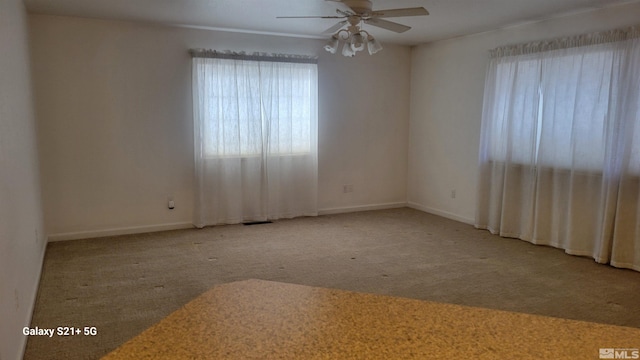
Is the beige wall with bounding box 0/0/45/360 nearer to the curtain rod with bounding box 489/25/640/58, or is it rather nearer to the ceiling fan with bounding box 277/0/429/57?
the ceiling fan with bounding box 277/0/429/57

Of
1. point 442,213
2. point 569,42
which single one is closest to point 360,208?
point 442,213

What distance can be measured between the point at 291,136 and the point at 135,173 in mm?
2000

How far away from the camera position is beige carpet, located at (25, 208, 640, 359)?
3135mm

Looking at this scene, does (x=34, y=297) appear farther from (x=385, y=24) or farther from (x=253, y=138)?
(x=385, y=24)

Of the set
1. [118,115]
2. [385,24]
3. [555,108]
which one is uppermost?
[385,24]

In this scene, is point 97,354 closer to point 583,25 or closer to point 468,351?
point 468,351

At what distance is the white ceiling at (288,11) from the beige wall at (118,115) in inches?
9.5

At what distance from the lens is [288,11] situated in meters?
4.48

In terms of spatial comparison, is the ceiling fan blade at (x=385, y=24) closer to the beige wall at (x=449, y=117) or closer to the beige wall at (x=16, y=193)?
the beige wall at (x=449, y=117)

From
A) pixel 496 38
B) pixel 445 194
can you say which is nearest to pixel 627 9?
pixel 496 38

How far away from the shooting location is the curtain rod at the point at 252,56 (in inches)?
208

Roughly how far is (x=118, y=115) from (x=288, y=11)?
2.31 m

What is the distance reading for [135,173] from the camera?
5223 mm

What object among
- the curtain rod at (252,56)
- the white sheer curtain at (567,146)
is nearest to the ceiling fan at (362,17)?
the curtain rod at (252,56)
